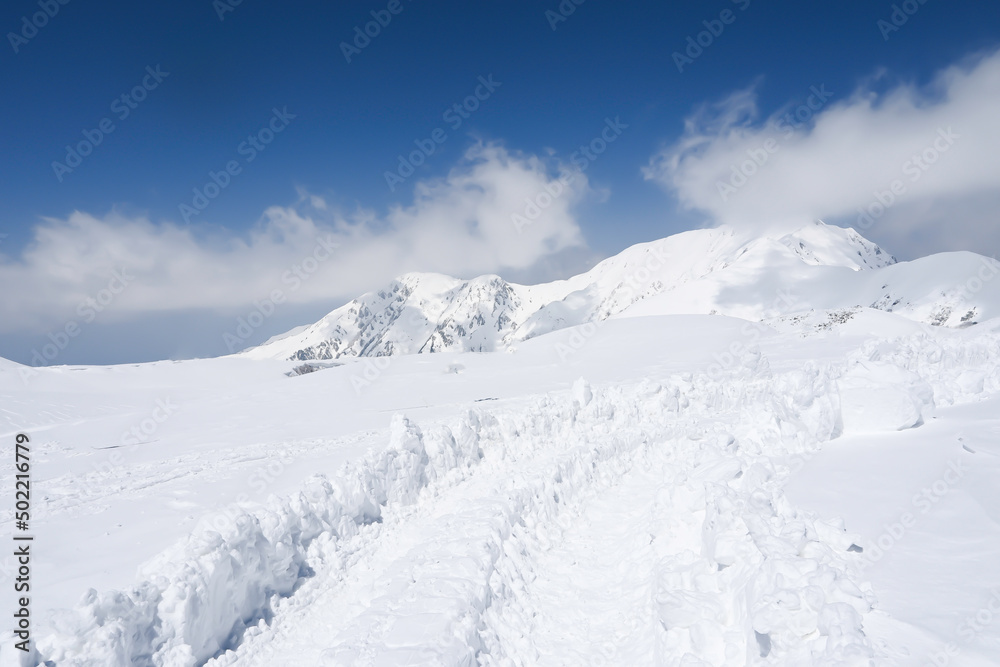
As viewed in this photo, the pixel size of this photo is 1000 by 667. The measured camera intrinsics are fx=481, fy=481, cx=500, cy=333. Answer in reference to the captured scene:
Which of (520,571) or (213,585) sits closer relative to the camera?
(213,585)

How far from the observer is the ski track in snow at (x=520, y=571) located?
5387 mm

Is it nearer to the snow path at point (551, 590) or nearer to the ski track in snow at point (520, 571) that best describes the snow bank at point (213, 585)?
the ski track in snow at point (520, 571)

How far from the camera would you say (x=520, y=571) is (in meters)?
8.31

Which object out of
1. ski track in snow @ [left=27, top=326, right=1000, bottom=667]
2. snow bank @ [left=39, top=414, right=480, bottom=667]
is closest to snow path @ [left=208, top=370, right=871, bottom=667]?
ski track in snow @ [left=27, top=326, right=1000, bottom=667]

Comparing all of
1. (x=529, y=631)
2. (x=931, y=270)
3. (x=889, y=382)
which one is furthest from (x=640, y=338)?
(x=931, y=270)

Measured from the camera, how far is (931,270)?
141 meters

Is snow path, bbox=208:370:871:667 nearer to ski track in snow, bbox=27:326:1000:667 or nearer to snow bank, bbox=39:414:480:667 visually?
ski track in snow, bbox=27:326:1000:667

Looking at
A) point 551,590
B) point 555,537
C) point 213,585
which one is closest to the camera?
point 213,585

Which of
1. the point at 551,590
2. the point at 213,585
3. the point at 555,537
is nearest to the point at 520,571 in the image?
the point at 551,590

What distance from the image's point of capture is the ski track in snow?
539 cm

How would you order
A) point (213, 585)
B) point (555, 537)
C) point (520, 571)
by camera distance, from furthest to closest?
1. point (555, 537)
2. point (520, 571)
3. point (213, 585)

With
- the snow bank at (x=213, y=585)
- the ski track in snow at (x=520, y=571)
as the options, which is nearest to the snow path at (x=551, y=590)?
Result: the ski track in snow at (x=520, y=571)

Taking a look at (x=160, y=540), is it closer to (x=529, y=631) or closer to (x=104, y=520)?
(x=104, y=520)

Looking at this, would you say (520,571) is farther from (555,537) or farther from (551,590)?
(555,537)
